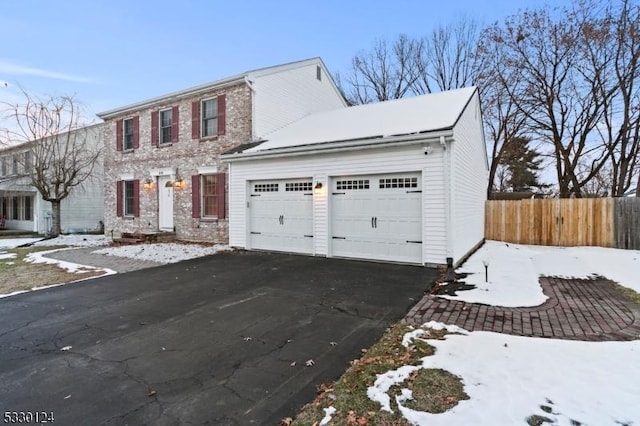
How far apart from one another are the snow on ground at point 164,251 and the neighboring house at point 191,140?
103cm

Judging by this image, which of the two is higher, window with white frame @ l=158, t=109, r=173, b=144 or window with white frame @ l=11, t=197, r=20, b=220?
window with white frame @ l=158, t=109, r=173, b=144

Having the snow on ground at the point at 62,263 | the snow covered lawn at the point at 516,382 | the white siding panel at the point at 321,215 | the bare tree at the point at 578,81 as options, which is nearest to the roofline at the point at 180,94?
the white siding panel at the point at 321,215

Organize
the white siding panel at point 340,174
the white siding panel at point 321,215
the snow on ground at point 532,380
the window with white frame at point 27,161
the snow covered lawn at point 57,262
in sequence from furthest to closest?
1. the window with white frame at point 27,161
2. the white siding panel at point 321,215
3. the white siding panel at point 340,174
4. the snow covered lawn at point 57,262
5. the snow on ground at point 532,380

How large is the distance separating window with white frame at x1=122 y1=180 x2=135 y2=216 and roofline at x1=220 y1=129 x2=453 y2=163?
23.5ft

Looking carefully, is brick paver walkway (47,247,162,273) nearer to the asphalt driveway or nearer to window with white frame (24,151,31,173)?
Answer: the asphalt driveway

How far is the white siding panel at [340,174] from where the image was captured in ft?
25.7

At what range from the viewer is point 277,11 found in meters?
16.6

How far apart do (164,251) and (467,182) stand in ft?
32.1

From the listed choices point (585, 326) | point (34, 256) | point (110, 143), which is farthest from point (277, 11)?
point (585, 326)

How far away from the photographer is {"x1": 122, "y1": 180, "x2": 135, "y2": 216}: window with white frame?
15.6 metres

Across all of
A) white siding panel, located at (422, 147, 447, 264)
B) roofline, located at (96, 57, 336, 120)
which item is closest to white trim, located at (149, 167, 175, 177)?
roofline, located at (96, 57, 336, 120)

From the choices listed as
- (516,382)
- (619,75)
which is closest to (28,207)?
(516,382)

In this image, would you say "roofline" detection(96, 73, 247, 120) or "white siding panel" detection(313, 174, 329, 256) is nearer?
"white siding panel" detection(313, 174, 329, 256)

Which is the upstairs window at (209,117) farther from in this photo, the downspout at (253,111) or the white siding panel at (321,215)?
the white siding panel at (321,215)
